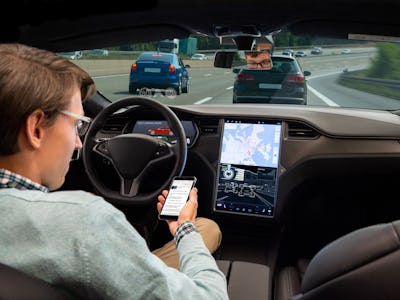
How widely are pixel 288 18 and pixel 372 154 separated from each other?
1.13 meters

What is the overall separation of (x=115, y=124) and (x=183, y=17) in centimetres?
103

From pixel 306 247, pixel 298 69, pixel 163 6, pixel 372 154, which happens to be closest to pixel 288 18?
pixel 163 6

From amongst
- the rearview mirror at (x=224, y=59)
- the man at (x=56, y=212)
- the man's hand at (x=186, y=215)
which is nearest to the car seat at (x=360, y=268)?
the man at (x=56, y=212)

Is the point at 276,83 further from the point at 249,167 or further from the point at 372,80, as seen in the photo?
the point at 372,80

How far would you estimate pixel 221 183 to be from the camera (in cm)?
328

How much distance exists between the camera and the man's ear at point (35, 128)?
4.06 feet

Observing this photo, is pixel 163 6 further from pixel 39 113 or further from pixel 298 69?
pixel 298 69

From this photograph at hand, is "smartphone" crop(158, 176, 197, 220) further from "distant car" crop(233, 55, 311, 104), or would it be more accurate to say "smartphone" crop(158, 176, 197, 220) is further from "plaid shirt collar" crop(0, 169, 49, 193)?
"distant car" crop(233, 55, 311, 104)

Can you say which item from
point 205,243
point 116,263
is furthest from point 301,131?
point 116,263

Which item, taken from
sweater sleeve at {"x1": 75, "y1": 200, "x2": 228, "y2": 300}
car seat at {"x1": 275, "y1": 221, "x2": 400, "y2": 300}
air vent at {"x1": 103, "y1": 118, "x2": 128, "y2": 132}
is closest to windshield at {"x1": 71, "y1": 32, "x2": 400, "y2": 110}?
air vent at {"x1": 103, "y1": 118, "x2": 128, "y2": 132}

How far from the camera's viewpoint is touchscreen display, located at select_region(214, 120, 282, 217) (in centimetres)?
317

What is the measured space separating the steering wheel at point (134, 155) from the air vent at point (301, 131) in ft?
2.74

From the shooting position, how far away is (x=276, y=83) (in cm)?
719

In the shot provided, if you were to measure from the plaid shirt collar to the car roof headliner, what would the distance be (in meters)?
1.47
